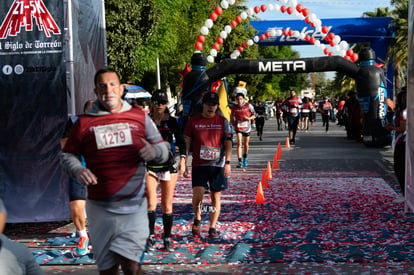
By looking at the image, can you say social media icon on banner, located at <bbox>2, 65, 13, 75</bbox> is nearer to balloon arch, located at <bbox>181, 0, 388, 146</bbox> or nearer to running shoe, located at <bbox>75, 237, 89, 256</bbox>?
running shoe, located at <bbox>75, 237, 89, 256</bbox>

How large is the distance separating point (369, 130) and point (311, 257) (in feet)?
54.2

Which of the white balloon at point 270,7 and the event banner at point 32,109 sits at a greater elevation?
the white balloon at point 270,7

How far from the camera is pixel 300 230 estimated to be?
29.3 feet

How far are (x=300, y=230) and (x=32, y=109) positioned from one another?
12.7 feet

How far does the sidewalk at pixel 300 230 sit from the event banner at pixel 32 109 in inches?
73.4

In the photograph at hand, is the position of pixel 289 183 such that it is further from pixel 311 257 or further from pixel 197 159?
pixel 311 257

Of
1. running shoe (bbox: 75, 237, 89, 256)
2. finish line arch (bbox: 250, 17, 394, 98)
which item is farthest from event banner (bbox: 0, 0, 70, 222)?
finish line arch (bbox: 250, 17, 394, 98)

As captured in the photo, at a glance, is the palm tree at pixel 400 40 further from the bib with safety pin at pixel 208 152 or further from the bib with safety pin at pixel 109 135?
the bib with safety pin at pixel 109 135

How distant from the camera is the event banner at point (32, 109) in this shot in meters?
8.57

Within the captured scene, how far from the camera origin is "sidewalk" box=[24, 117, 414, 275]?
6852mm

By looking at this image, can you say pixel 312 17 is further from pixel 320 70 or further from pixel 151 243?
pixel 151 243

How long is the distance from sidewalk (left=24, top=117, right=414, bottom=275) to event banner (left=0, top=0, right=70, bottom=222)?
1.86 m

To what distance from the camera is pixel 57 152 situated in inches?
344

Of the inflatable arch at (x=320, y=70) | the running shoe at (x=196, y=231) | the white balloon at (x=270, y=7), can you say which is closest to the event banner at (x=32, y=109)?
the running shoe at (x=196, y=231)
